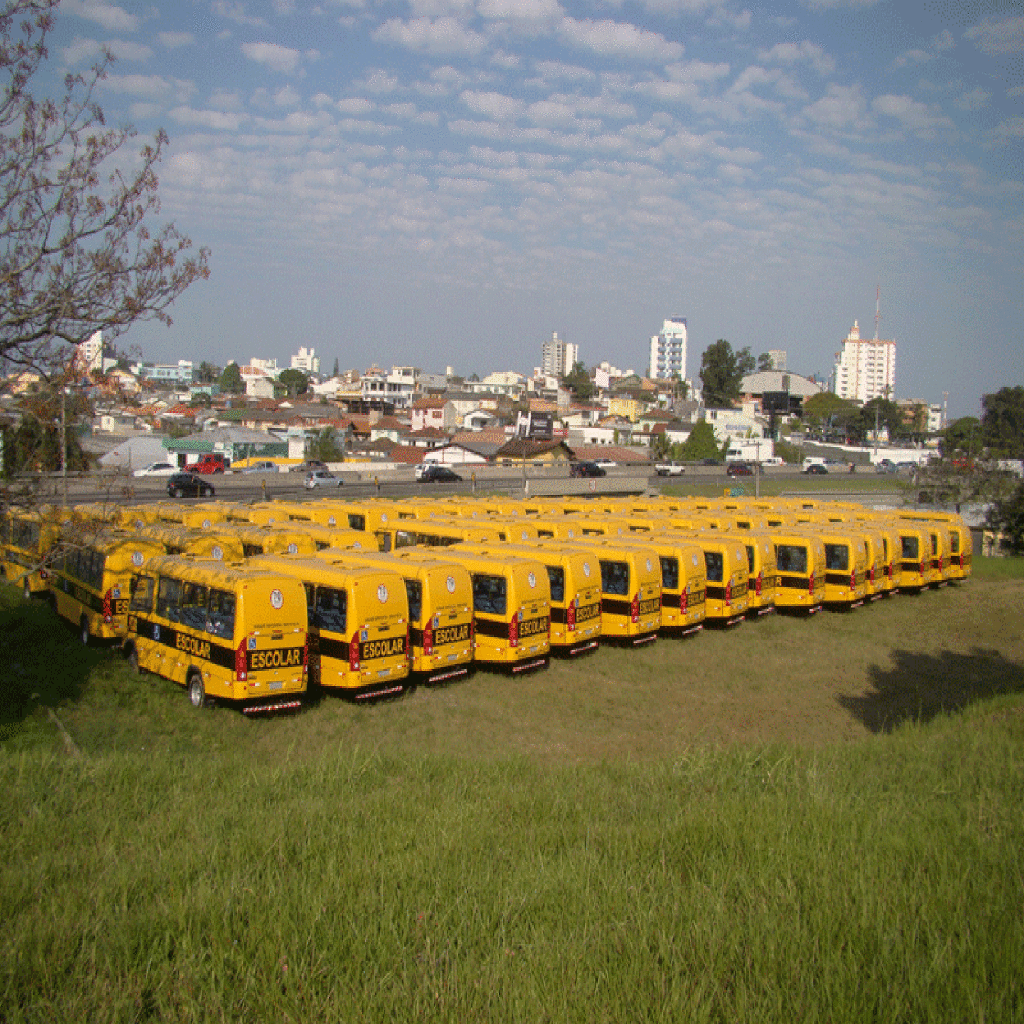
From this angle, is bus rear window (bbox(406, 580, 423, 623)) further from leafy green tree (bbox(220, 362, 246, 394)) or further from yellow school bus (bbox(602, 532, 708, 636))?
leafy green tree (bbox(220, 362, 246, 394))

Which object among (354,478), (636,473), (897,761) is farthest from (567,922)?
(636,473)

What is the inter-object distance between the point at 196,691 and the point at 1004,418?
301 feet

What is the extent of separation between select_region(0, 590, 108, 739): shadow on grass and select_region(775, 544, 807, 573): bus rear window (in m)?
16.5

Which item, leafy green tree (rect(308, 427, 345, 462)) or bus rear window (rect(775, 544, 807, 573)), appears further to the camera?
leafy green tree (rect(308, 427, 345, 462))

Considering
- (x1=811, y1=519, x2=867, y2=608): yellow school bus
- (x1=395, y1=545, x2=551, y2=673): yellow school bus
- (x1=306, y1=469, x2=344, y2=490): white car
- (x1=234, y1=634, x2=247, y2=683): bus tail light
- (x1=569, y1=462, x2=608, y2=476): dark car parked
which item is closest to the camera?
(x1=234, y1=634, x2=247, y2=683): bus tail light

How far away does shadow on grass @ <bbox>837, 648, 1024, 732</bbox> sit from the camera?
15.1 meters

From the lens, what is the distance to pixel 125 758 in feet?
29.2

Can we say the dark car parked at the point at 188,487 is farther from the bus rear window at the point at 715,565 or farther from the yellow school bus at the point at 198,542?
the bus rear window at the point at 715,565

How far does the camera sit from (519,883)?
5465mm

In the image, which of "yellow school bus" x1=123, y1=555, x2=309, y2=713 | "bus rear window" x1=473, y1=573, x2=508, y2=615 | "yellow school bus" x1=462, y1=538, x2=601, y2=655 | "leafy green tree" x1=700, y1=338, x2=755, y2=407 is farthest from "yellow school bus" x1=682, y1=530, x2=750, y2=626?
"leafy green tree" x1=700, y1=338, x2=755, y2=407

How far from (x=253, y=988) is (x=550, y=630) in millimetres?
12800

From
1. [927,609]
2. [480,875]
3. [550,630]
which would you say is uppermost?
[480,875]

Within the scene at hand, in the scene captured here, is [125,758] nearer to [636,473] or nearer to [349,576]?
[349,576]

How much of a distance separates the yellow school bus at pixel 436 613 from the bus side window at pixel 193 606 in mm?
2474
